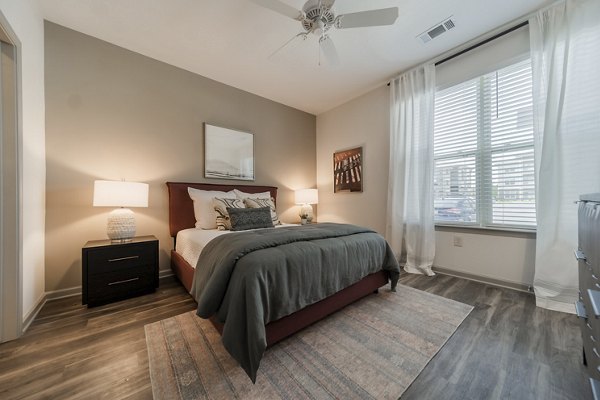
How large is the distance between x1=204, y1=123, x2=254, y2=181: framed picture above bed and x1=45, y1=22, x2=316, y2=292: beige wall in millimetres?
108

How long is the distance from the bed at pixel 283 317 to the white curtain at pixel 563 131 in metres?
1.44

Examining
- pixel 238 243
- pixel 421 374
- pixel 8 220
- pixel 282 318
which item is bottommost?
pixel 421 374

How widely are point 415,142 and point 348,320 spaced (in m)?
2.44

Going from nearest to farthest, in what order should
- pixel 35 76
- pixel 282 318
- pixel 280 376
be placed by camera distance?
pixel 280 376
pixel 282 318
pixel 35 76

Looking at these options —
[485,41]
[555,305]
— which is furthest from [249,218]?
[485,41]

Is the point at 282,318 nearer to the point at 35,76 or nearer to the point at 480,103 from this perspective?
the point at 35,76

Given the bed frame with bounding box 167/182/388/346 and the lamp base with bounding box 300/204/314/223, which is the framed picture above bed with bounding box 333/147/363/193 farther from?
the bed frame with bounding box 167/182/388/346

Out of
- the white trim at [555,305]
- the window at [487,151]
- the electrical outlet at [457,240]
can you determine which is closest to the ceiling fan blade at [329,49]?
the window at [487,151]

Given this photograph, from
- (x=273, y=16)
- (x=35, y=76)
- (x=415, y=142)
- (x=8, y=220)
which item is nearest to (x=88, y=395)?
(x=8, y=220)

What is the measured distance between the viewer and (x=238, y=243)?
148 cm

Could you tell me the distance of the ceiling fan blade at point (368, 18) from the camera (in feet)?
5.43

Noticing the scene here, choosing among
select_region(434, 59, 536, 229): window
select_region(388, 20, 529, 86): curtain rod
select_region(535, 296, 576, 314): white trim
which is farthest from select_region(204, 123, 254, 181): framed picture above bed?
select_region(535, 296, 576, 314): white trim

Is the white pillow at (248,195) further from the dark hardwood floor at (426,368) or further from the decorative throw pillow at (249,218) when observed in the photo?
the dark hardwood floor at (426,368)

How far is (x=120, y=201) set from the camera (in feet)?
6.88
